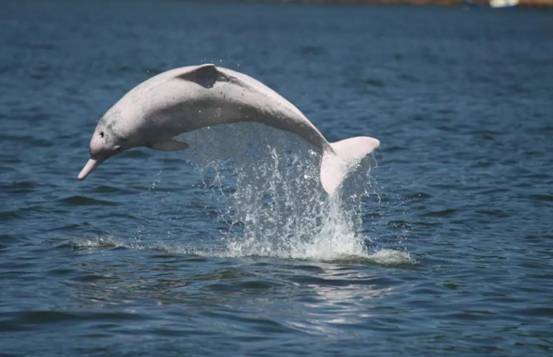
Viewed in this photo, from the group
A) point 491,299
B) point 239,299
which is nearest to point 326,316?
point 239,299

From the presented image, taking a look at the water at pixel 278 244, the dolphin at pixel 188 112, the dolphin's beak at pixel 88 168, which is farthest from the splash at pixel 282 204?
the dolphin's beak at pixel 88 168

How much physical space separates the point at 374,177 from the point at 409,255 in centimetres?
694

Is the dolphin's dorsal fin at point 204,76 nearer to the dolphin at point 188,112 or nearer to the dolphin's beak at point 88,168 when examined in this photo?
the dolphin at point 188,112

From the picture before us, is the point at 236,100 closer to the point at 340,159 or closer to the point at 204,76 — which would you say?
the point at 204,76

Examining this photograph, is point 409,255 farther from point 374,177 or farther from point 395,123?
point 395,123

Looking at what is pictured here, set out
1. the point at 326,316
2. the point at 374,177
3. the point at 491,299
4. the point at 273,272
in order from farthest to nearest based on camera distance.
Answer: the point at 374,177
the point at 273,272
the point at 491,299
the point at 326,316

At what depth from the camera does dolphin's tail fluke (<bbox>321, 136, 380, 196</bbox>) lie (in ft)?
47.5

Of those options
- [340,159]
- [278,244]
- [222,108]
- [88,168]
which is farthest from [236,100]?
[278,244]

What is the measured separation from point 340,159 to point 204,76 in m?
2.10

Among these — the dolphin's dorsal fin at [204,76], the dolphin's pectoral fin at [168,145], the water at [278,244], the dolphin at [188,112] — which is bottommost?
the water at [278,244]

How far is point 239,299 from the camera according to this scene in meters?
13.7

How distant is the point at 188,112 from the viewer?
560 inches

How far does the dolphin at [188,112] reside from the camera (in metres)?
13.9

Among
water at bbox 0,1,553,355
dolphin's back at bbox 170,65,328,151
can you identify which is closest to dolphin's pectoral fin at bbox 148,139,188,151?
dolphin's back at bbox 170,65,328,151
